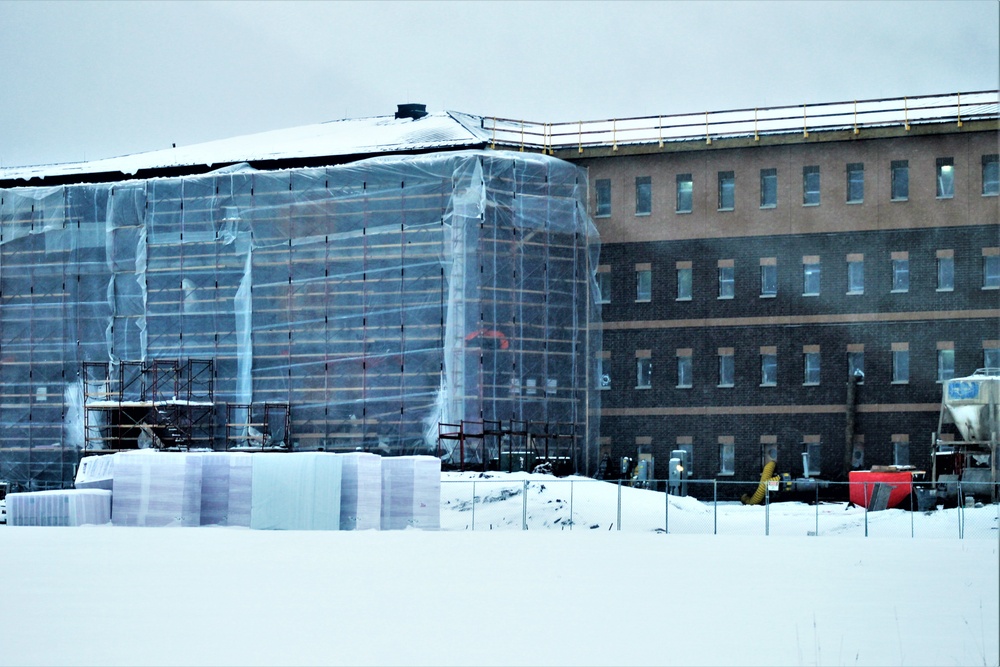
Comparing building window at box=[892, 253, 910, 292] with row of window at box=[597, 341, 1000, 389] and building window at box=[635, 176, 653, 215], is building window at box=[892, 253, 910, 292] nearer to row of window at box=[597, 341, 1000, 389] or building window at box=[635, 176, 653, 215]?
row of window at box=[597, 341, 1000, 389]

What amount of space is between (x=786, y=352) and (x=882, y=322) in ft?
12.4

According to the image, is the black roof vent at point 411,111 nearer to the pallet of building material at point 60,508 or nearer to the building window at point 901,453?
the building window at point 901,453

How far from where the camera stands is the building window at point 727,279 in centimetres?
5528

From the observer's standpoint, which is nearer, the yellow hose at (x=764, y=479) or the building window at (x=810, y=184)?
the yellow hose at (x=764, y=479)

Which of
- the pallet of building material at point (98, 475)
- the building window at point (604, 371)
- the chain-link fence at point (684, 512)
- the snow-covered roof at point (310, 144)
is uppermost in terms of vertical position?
the snow-covered roof at point (310, 144)

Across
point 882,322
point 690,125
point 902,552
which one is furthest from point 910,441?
point 902,552

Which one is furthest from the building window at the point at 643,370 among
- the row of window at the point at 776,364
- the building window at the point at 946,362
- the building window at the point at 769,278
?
the building window at the point at 946,362

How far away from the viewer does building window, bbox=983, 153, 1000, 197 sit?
53281 millimetres

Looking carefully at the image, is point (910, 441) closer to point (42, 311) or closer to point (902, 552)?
point (902, 552)

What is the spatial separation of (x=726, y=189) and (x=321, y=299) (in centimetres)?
1669

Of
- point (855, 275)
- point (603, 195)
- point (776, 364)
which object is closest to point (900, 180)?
point (855, 275)

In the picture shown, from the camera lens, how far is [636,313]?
55969 millimetres

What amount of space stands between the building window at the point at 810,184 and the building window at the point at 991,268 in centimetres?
664

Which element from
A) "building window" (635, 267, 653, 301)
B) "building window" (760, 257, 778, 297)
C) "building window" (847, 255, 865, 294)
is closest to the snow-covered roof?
"building window" (635, 267, 653, 301)
